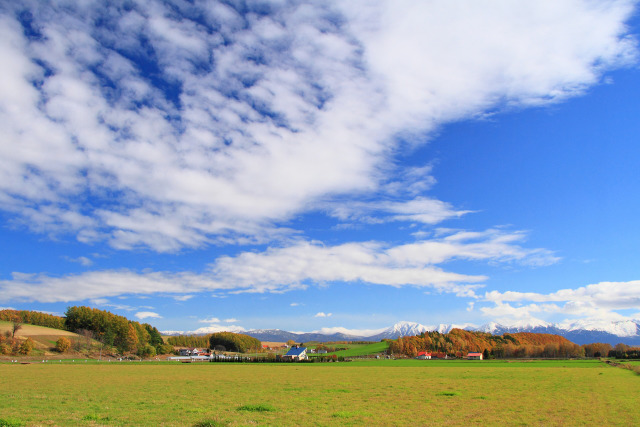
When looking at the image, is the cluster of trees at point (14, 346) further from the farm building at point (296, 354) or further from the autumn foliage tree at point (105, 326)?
the farm building at point (296, 354)

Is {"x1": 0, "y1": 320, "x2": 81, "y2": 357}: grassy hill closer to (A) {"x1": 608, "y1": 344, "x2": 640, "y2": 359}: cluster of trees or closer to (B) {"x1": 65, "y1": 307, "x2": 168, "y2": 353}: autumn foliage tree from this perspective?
(B) {"x1": 65, "y1": 307, "x2": 168, "y2": 353}: autumn foliage tree

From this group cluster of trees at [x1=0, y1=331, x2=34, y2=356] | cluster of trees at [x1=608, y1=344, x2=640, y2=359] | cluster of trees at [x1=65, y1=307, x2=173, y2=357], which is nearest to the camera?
cluster of trees at [x1=0, y1=331, x2=34, y2=356]

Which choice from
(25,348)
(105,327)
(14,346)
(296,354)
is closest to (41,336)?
(105,327)

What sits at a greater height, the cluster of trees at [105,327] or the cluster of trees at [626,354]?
the cluster of trees at [105,327]

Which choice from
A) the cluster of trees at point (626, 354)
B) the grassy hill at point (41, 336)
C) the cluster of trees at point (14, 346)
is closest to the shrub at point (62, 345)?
the grassy hill at point (41, 336)

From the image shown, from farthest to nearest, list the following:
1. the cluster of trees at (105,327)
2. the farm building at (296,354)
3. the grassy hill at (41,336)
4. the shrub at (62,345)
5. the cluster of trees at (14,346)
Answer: the cluster of trees at (105,327) < the farm building at (296,354) < the shrub at (62,345) < the grassy hill at (41,336) < the cluster of trees at (14,346)

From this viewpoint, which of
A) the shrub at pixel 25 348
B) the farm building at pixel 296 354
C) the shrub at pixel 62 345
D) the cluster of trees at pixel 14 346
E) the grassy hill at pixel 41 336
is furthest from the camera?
the farm building at pixel 296 354

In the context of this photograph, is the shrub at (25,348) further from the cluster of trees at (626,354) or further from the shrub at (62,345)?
the cluster of trees at (626,354)

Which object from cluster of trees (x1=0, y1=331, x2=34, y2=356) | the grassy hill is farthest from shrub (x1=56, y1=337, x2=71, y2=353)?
cluster of trees (x1=0, y1=331, x2=34, y2=356)

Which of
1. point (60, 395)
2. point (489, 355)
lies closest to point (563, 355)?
point (489, 355)

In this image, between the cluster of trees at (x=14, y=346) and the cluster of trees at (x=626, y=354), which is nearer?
the cluster of trees at (x=14, y=346)

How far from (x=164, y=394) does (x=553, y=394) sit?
103 feet

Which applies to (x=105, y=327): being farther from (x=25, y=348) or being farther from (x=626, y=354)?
(x=626, y=354)

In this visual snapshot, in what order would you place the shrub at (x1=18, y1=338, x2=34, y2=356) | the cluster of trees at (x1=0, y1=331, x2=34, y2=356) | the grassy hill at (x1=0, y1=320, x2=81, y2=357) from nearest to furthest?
the cluster of trees at (x1=0, y1=331, x2=34, y2=356) < the shrub at (x1=18, y1=338, x2=34, y2=356) < the grassy hill at (x1=0, y1=320, x2=81, y2=357)
